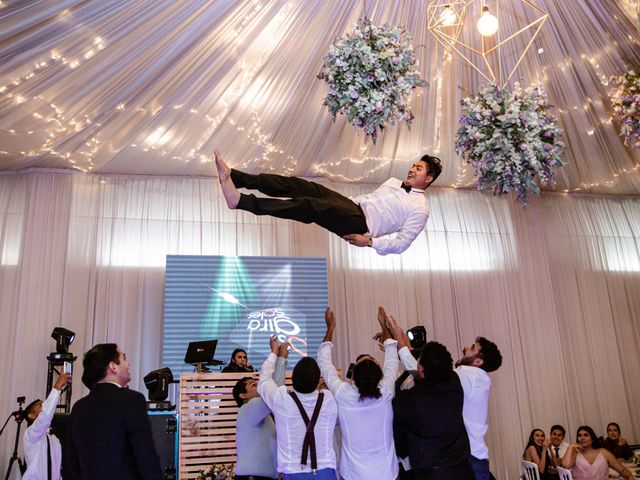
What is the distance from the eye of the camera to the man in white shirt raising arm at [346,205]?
438 cm

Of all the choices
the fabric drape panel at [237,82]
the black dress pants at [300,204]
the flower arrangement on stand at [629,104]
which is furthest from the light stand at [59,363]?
the flower arrangement on stand at [629,104]

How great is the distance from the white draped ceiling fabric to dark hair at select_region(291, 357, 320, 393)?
137 inches

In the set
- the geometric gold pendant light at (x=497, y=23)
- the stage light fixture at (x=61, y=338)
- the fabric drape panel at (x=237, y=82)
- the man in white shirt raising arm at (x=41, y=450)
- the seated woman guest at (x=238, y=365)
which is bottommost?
the man in white shirt raising arm at (x=41, y=450)

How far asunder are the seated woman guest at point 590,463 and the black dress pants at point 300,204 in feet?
13.7

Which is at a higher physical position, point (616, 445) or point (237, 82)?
point (237, 82)

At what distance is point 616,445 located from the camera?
29.8 ft

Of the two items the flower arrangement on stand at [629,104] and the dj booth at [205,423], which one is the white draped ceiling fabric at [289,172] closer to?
the flower arrangement on stand at [629,104]

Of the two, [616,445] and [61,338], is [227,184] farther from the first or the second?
[616,445]

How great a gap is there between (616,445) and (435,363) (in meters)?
6.47

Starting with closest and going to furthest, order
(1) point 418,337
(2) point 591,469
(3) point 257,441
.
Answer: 1. (3) point 257,441
2. (1) point 418,337
3. (2) point 591,469

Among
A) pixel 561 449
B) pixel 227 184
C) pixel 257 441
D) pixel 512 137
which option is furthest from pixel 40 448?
pixel 561 449

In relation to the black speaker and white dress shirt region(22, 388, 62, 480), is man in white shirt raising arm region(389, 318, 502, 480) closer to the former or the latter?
white dress shirt region(22, 388, 62, 480)

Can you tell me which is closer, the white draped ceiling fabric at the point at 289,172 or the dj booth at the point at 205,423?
the dj booth at the point at 205,423

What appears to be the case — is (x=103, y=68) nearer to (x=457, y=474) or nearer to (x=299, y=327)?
(x=299, y=327)
